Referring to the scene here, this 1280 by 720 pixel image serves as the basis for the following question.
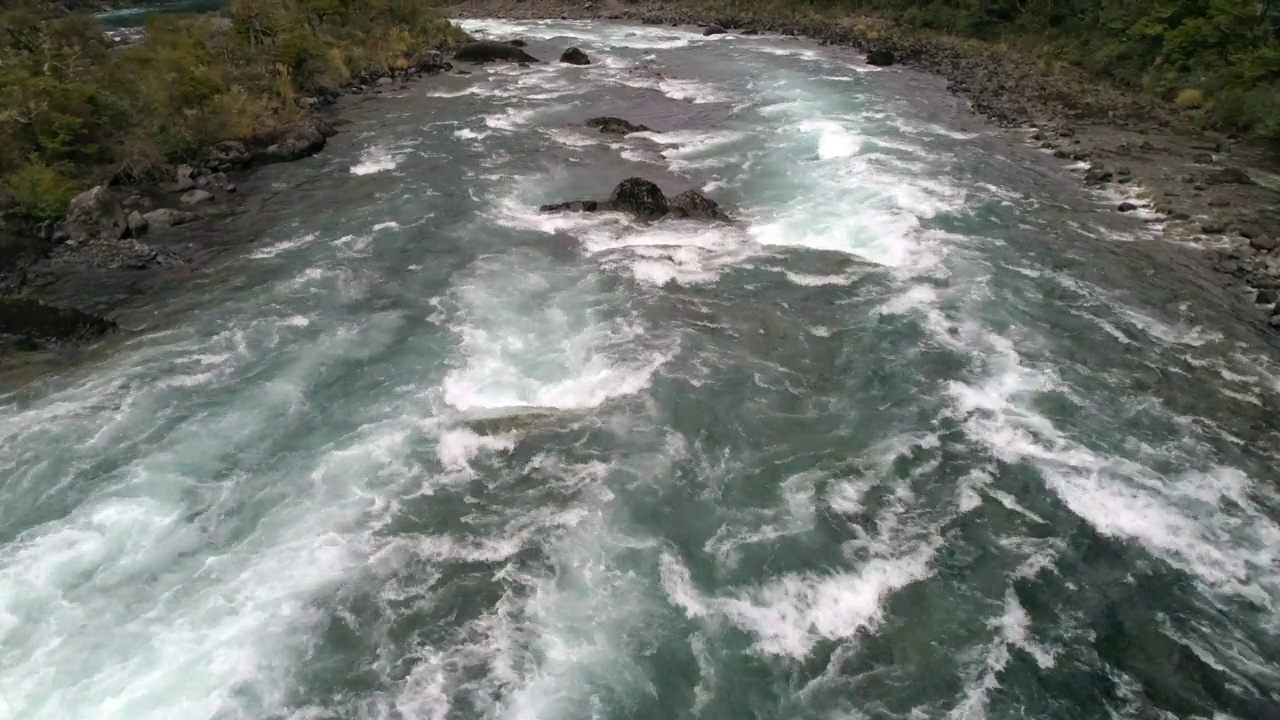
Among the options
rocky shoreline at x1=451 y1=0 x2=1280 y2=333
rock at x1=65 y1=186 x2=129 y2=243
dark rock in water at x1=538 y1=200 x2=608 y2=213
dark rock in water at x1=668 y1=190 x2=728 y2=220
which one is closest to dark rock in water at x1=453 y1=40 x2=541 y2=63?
rocky shoreline at x1=451 y1=0 x2=1280 y2=333

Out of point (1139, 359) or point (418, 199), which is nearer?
point (1139, 359)

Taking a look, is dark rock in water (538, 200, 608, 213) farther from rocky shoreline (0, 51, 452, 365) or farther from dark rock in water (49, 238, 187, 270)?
dark rock in water (49, 238, 187, 270)

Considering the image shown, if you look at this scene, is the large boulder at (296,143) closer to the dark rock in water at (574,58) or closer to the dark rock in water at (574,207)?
the dark rock in water at (574,207)

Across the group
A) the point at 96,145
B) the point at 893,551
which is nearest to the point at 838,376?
the point at 893,551

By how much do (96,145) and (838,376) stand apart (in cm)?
1927

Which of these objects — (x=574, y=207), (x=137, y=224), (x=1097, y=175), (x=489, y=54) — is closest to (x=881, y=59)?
(x=1097, y=175)

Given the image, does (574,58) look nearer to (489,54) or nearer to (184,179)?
(489,54)

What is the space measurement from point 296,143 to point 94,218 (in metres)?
6.91

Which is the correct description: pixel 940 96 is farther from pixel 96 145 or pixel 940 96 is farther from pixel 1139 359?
pixel 96 145

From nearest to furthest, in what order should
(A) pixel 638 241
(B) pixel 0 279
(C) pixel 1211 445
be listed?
(C) pixel 1211 445, (B) pixel 0 279, (A) pixel 638 241

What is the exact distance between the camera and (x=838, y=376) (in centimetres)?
1266

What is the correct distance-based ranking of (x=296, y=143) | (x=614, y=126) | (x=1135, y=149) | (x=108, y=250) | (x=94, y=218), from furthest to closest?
(x=614, y=126)
(x=296, y=143)
(x=1135, y=149)
(x=94, y=218)
(x=108, y=250)

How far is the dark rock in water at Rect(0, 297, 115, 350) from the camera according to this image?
1363 cm

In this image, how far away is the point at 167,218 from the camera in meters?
18.4
